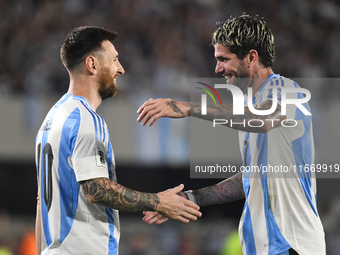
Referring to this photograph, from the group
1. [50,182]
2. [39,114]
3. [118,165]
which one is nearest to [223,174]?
[118,165]

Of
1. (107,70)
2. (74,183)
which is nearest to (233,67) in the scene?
(107,70)

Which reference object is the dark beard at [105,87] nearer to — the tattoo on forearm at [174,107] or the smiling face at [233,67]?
the tattoo on forearm at [174,107]

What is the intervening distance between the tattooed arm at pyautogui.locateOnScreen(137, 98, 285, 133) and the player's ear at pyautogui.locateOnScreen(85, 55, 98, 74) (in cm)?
Result: 58

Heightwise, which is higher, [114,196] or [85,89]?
[85,89]

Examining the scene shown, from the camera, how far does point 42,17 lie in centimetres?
870

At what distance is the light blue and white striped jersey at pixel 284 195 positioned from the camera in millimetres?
2641

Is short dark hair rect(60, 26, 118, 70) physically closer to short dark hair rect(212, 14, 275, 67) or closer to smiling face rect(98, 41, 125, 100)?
smiling face rect(98, 41, 125, 100)

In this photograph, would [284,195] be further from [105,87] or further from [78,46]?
[78,46]

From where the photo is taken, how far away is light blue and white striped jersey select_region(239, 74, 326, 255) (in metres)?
2.64

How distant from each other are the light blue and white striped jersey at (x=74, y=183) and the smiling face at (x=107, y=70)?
344 mm

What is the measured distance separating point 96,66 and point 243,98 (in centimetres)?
111

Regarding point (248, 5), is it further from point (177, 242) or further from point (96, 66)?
point (96, 66)

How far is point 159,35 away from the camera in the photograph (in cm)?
898

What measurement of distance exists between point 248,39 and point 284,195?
1262 mm
